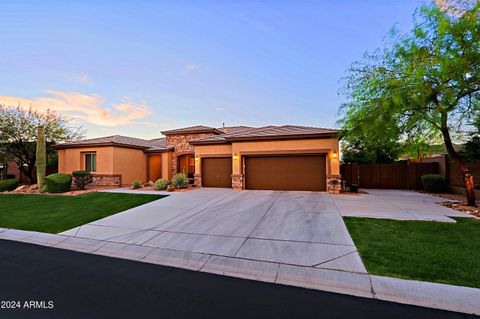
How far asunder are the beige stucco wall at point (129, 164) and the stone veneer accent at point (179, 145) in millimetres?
2513

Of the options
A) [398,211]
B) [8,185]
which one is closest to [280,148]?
[398,211]

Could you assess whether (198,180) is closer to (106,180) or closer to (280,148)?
(280,148)

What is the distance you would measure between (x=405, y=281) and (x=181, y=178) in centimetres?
1267

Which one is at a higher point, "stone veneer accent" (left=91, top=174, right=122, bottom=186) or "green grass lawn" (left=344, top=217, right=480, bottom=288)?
"stone veneer accent" (left=91, top=174, right=122, bottom=186)

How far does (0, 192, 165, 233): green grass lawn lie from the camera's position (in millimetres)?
6807

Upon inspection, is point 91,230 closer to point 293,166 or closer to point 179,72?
point 293,166

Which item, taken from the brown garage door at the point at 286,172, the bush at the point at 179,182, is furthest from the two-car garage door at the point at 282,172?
the bush at the point at 179,182

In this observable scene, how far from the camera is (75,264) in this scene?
397 cm

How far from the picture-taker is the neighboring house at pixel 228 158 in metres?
12.4

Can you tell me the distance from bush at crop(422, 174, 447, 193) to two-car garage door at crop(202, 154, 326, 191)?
6.79m

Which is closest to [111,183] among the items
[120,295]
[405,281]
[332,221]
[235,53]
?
[235,53]

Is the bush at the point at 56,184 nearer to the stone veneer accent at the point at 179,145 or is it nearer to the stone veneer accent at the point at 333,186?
the stone veneer accent at the point at 179,145

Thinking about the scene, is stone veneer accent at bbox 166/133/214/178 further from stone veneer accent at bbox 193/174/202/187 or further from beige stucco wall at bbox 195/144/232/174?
stone veneer accent at bbox 193/174/202/187

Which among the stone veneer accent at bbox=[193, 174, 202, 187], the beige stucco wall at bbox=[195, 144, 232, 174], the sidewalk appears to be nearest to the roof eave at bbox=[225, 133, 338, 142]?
the beige stucco wall at bbox=[195, 144, 232, 174]
